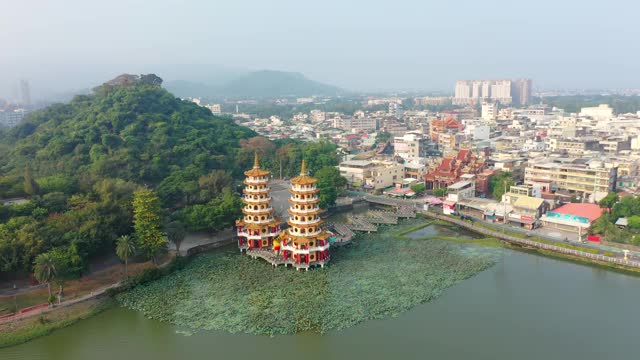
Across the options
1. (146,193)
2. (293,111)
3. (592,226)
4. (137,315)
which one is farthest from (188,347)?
(293,111)

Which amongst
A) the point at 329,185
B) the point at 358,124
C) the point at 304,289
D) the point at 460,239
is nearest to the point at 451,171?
the point at 329,185

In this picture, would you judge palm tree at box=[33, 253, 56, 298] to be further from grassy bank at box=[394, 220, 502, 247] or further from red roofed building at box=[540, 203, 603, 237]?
red roofed building at box=[540, 203, 603, 237]

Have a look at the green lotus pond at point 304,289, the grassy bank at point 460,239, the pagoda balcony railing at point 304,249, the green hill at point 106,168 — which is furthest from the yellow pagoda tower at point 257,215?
the grassy bank at point 460,239

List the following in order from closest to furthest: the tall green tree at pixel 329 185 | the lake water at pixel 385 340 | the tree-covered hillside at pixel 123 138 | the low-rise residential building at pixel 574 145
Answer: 1. the lake water at pixel 385 340
2. the tall green tree at pixel 329 185
3. the tree-covered hillside at pixel 123 138
4. the low-rise residential building at pixel 574 145

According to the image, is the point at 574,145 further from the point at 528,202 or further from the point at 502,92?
the point at 502,92

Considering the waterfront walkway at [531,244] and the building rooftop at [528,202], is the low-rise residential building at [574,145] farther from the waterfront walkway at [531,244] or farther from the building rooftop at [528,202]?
the waterfront walkway at [531,244]

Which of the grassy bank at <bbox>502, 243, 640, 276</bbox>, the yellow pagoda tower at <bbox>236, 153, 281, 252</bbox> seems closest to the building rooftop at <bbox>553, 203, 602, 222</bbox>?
the grassy bank at <bbox>502, 243, 640, 276</bbox>
